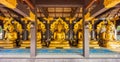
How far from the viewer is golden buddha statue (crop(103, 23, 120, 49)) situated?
1650cm

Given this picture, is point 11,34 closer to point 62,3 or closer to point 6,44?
point 6,44

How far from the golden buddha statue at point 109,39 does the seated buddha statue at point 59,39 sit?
9.75ft

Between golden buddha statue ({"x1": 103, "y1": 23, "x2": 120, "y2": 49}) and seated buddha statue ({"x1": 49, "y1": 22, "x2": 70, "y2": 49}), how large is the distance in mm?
2973

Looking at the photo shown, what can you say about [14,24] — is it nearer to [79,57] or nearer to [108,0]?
[79,57]

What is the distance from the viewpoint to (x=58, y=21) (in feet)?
56.6

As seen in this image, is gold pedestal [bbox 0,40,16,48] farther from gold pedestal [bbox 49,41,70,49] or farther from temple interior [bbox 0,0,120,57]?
gold pedestal [bbox 49,41,70,49]

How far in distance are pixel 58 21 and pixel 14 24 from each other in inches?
137

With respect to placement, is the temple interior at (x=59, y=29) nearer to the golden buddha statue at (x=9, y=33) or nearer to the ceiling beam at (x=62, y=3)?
the golden buddha statue at (x=9, y=33)

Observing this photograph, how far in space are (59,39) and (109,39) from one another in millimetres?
3640

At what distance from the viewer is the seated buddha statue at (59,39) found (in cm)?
1595

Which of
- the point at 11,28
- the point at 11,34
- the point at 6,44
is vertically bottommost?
the point at 6,44

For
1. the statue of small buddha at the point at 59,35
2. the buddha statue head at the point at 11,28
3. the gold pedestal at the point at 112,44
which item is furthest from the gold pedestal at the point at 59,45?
the buddha statue head at the point at 11,28

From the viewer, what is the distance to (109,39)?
16.8 meters

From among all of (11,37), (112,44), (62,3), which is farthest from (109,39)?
(11,37)
